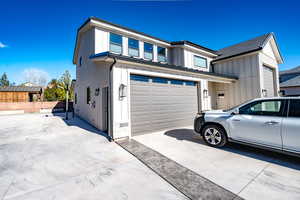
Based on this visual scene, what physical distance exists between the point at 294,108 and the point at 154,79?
4.74m

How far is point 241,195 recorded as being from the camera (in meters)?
2.09

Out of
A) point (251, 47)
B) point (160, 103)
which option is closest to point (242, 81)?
point (251, 47)

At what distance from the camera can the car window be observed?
3.19m

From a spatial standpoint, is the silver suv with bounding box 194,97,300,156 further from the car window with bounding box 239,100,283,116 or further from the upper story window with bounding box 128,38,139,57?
the upper story window with bounding box 128,38,139,57

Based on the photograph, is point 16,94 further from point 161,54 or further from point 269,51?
point 269,51

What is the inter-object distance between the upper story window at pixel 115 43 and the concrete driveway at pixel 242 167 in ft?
22.5

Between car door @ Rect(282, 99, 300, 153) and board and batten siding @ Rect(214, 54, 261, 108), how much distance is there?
700 centimetres

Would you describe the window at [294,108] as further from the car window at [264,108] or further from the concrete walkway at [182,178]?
the concrete walkway at [182,178]

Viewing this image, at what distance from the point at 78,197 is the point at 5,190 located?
1.47m

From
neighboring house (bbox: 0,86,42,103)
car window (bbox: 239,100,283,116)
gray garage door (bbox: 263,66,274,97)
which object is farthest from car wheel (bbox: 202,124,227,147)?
neighboring house (bbox: 0,86,42,103)

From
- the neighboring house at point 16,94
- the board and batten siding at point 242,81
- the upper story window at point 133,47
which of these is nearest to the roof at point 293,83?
the board and batten siding at point 242,81

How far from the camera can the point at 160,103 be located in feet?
21.1

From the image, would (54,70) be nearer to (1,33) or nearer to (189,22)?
(1,33)

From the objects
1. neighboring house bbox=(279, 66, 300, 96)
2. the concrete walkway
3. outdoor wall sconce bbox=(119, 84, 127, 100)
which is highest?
neighboring house bbox=(279, 66, 300, 96)
